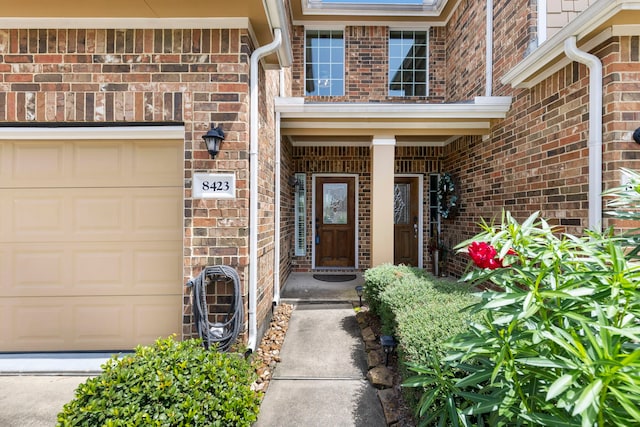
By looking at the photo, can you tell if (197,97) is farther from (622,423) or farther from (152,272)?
(622,423)

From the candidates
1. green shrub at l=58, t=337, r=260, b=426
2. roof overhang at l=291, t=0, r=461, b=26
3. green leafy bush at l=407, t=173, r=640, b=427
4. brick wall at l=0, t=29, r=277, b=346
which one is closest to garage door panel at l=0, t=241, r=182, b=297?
brick wall at l=0, t=29, r=277, b=346

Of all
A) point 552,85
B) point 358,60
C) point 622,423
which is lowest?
point 622,423

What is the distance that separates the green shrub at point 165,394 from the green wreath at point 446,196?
193 inches

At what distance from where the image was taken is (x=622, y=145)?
8.68 feet

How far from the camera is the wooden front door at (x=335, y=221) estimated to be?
6.49 metres

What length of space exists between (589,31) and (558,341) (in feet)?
10.3

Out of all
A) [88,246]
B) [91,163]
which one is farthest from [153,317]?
[91,163]

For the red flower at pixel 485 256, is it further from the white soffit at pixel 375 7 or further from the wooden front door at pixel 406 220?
the white soffit at pixel 375 7

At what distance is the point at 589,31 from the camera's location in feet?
8.75

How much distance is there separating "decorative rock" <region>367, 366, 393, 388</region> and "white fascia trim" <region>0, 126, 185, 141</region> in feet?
9.28

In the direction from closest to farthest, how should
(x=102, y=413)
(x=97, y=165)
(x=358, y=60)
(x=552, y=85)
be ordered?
(x=102, y=413) → (x=97, y=165) → (x=552, y=85) → (x=358, y=60)

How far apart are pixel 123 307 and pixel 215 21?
9.34 ft

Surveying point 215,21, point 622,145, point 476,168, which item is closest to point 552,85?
point 622,145

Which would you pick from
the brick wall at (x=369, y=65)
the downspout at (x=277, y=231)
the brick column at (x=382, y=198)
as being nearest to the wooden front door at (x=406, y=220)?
the brick wall at (x=369, y=65)
